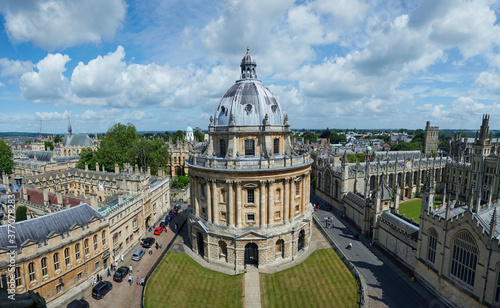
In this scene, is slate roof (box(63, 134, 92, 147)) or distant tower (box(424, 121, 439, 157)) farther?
slate roof (box(63, 134, 92, 147))

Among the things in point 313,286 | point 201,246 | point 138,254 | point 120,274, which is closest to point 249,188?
point 201,246

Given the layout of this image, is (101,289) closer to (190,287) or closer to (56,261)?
(56,261)

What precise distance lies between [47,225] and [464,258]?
1698 inches

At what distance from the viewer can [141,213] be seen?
4394cm

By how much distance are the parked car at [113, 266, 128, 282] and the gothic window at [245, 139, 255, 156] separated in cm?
2166

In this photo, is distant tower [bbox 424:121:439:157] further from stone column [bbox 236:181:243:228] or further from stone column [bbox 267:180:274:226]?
stone column [bbox 236:181:243:228]

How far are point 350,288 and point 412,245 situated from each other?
10061 mm

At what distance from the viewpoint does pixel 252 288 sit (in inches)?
1209

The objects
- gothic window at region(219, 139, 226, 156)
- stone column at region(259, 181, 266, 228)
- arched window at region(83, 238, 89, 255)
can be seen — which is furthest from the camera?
gothic window at region(219, 139, 226, 156)

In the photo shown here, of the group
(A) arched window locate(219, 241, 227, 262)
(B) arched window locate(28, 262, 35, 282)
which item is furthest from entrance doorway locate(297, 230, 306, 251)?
(B) arched window locate(28, 262, 35, 282)

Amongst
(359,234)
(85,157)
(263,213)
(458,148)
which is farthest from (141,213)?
(458,148)

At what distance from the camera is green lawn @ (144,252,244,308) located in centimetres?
2820

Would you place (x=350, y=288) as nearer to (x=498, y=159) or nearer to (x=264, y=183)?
(x=264, y=183)

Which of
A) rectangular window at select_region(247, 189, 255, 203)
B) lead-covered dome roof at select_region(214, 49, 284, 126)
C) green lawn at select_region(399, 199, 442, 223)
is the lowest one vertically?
green lawn at select_region(399, 199, 442, 223)
